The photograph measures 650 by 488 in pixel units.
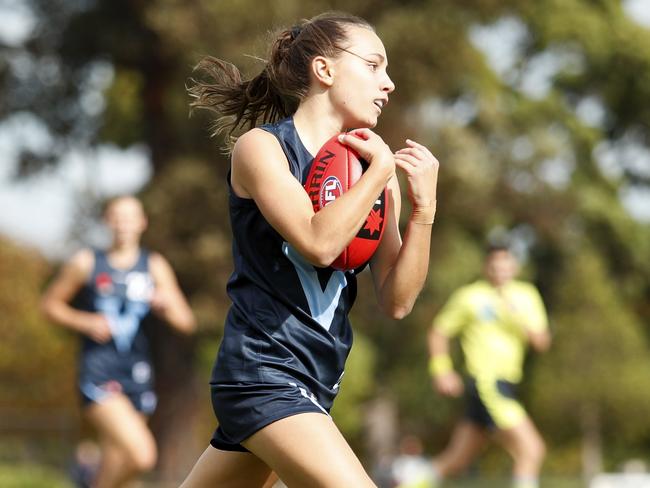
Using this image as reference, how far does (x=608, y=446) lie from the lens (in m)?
41.2

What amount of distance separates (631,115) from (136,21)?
66.4ft

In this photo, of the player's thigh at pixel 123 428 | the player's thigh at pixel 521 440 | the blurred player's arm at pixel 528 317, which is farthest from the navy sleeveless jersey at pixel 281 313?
the blurred player's arm at pixel 528 317

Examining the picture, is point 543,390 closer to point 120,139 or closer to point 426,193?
point 120,139

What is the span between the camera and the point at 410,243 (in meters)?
3.98

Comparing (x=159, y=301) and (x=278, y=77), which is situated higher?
(x=278, y=77)

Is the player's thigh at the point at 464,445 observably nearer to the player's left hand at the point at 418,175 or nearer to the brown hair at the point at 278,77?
the brown hair at the point at 278,77

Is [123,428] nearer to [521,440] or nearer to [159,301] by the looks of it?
[159,301]

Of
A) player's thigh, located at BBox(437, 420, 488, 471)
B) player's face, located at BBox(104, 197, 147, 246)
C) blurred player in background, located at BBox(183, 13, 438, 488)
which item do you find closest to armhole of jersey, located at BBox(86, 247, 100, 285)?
player's face, located at BBox(104, 197, 147, 246)

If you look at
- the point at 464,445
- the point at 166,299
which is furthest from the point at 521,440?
the point at 166,299

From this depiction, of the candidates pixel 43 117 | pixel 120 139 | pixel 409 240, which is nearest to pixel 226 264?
pixel 43 117

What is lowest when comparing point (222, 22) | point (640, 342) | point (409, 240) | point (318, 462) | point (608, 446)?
point (608, 446)

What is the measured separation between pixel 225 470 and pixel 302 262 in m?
0.72

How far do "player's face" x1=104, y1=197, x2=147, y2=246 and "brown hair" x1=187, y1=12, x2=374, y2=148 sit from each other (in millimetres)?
3648

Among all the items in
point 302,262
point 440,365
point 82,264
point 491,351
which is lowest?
point 440,365
